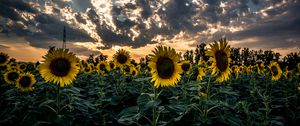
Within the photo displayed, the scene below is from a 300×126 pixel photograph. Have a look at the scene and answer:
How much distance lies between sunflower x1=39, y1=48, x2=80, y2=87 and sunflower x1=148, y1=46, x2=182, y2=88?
1.60 metres

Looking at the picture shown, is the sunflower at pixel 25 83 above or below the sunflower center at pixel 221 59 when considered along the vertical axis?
below

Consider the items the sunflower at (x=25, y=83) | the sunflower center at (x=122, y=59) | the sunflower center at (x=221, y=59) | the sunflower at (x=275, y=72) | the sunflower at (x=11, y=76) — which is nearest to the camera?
the sunflower center at (x=221, y=59)

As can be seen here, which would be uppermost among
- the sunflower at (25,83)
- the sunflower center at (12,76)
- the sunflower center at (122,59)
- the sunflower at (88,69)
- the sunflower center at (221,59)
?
the sunflower center at (122,59)

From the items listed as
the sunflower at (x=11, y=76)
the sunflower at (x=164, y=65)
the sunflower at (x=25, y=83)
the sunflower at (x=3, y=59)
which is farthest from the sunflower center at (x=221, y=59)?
the sunflower at (x=3, y=59)

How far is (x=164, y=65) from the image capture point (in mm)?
4242

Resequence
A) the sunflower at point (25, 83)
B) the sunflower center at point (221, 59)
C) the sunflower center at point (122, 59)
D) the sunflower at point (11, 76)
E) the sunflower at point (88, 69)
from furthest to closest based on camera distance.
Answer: the sunflower at point (88, 69)
the sunflower center at point (122, 59)
the sunflower at point (11, 76)
the sunflower at point (25, 83)
the sunflower center at point (221, 59)

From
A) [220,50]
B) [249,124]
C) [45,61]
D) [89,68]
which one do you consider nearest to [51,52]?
[45,61]

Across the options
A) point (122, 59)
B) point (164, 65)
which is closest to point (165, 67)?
point (164, 65)

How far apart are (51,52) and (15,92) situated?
1.97 metres

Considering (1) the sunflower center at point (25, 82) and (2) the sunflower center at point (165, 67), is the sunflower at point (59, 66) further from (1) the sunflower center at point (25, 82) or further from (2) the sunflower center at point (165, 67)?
(1) the sunflower center at point (25, 82)

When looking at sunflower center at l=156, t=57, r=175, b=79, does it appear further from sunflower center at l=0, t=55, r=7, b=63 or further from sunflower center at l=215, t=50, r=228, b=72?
sunflower center at l=0, t=55, r=7, b=63

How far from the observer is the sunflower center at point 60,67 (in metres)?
4.75

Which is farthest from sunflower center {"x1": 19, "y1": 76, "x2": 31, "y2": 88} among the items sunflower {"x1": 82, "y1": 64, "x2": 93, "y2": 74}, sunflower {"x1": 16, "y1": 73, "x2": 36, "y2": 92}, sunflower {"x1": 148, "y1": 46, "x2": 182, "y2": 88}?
sunflower {"x1": 82, "y1": 64, "x2": 93, "y2": 74}

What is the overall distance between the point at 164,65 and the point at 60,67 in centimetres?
194
